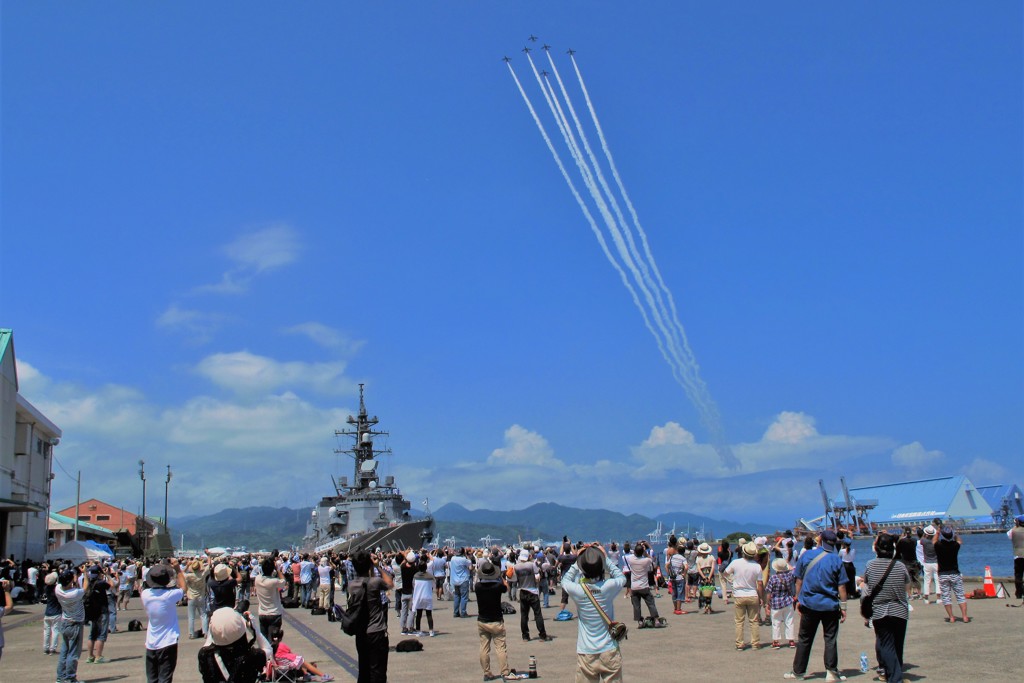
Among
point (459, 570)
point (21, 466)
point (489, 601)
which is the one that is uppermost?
point (21, 466)

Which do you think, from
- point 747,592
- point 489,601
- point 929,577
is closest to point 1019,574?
point 929,577

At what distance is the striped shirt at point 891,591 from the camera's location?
8.89m

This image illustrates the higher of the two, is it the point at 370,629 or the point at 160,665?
the point at 370,629

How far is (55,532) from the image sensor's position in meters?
69.1

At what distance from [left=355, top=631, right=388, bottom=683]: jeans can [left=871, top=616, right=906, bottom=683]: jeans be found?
501cm

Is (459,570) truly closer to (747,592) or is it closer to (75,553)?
(747,592)

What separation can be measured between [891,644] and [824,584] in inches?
36.9

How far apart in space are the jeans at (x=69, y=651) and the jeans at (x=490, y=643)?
5.22m

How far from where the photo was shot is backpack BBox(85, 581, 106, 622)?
13188 millimetres

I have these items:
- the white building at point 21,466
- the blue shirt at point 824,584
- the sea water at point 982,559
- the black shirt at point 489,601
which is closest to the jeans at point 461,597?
the black shirt at point 489,601

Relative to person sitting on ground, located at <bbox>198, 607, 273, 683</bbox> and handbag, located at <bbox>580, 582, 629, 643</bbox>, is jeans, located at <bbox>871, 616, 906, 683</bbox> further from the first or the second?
person sitting on ground, located at <bbox>198, 607, 273, 683</bbox>

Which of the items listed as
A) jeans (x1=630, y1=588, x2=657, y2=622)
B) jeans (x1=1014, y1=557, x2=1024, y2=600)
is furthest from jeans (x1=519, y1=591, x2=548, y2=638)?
jeans (x1=1014, y1=557, x2=1024, y2=600)

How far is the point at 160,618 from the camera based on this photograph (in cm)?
909

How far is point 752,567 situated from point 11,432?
1499 inches
